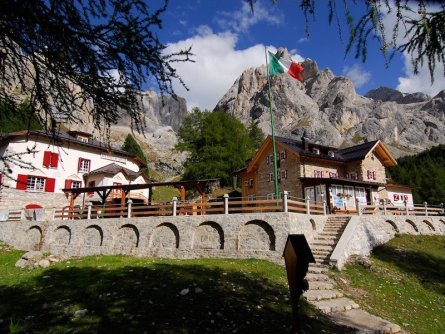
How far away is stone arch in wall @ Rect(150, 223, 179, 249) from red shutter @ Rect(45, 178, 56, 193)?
63.0 feet

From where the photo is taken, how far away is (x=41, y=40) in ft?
13.0

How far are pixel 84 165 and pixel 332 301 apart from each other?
32889 millimetres

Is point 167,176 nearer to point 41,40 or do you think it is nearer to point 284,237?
point 284,237

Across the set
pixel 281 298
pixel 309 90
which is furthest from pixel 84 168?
pixel 309 90

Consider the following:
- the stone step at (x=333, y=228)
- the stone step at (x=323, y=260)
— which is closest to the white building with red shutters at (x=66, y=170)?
the stone step at (x=333, y=228)

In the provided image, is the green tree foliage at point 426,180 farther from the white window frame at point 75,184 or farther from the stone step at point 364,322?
the white window frame at point 75,184

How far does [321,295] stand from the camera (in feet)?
39.5

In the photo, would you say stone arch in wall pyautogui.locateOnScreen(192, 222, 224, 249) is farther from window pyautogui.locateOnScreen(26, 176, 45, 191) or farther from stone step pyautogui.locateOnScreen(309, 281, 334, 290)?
window pyautogui.locateOnScreen(26, 176, 45, 191)

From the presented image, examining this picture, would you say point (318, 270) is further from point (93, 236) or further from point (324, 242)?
point (93, 236)

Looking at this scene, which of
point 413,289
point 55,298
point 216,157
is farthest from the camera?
point 216,157

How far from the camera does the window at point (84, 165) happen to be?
36688 millimetres

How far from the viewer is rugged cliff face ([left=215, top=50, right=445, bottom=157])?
128m

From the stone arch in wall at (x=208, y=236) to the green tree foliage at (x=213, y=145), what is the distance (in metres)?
27.2

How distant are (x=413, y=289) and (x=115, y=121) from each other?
15.6m
